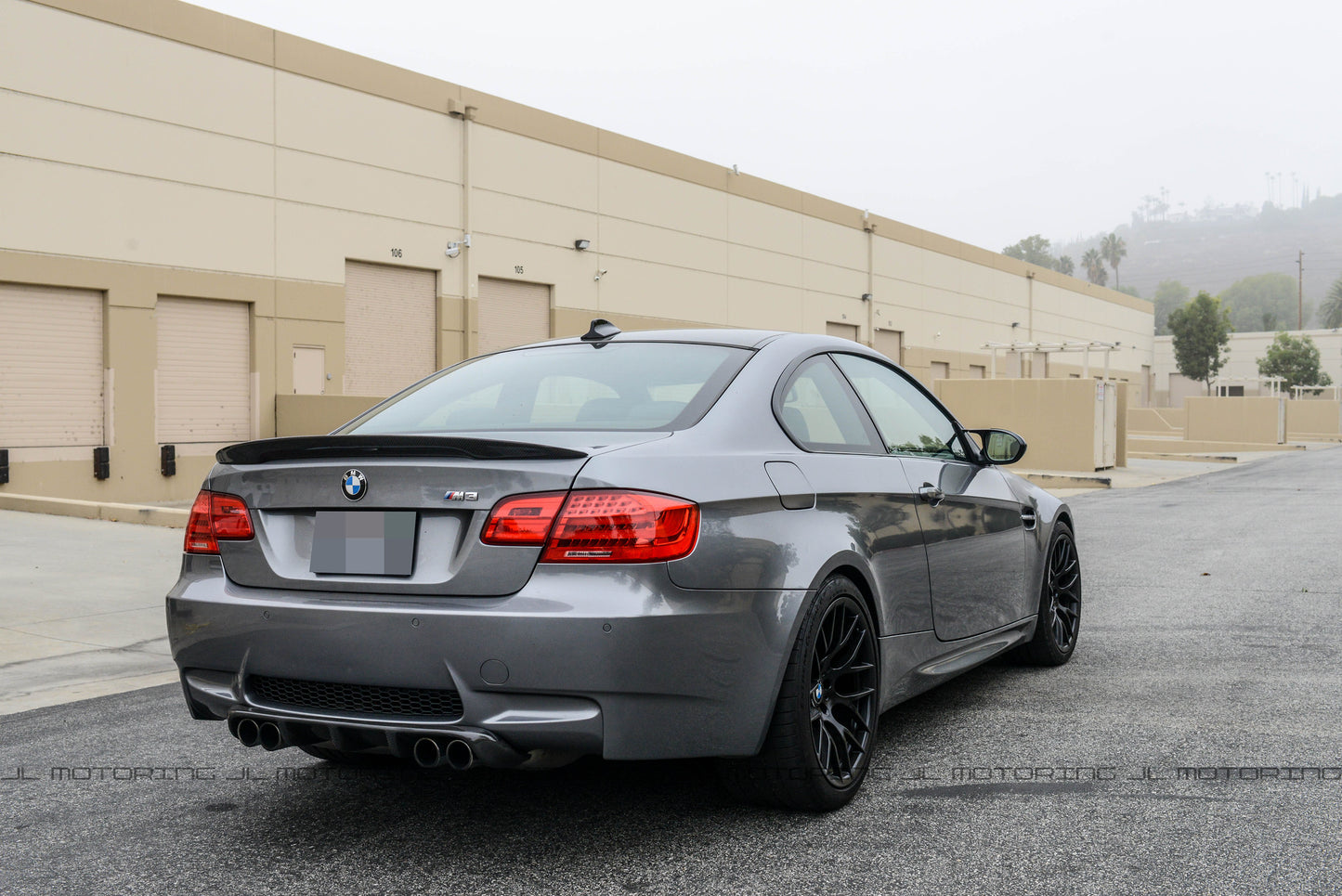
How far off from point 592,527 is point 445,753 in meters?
0.68

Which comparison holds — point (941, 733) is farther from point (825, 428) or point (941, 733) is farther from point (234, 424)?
point (234, 424)

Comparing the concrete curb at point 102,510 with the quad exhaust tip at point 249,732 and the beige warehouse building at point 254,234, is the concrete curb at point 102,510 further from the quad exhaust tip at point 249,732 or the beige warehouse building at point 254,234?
the quad exhaust tip at point 249,732

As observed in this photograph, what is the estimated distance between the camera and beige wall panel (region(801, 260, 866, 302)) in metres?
37.7

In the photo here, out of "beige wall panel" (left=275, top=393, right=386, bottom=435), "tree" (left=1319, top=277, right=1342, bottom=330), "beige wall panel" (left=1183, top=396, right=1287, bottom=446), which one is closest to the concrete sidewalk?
"beige wall panel" (left=275, top=393, right=386, bottom=435)

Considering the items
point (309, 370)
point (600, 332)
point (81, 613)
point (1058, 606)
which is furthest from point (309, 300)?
point (600, 332)

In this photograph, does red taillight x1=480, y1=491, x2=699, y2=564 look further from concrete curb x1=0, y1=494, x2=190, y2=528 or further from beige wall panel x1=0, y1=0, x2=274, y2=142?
beige wall panel x1=0, y1=0, x2=274, y2=142

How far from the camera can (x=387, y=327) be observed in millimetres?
24375

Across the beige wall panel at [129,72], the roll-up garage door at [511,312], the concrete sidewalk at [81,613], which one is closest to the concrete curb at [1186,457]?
the roll-up garage door at [511,312]

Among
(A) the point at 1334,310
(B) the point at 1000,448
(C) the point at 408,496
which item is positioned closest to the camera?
(C) the point at 408,496

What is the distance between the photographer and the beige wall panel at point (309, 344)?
22172 mm

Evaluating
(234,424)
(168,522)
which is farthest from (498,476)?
(234,424)

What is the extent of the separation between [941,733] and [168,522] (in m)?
11.1

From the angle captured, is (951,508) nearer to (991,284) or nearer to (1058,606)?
(1058,606)

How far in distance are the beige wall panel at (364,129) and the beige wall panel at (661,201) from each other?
5.20 m
